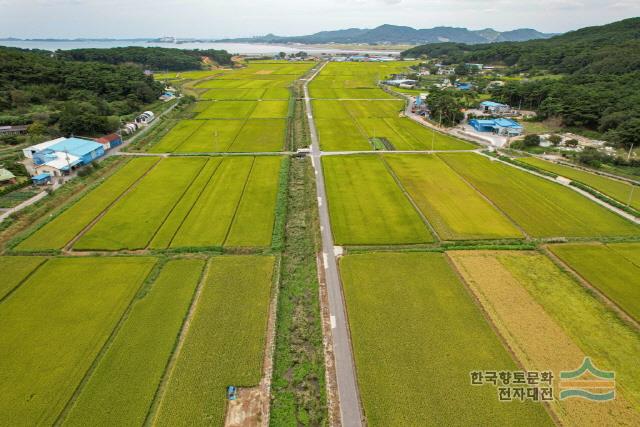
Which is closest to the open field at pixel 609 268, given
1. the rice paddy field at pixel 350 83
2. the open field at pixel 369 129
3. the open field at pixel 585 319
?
the open field at pixel 585 319

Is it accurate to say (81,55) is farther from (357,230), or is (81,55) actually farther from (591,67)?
(591,67)

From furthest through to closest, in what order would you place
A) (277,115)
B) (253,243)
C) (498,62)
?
1. (498,62)
2. (277,115)
3. (253,243)

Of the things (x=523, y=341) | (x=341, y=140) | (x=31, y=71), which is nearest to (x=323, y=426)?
(x=523, y=341)

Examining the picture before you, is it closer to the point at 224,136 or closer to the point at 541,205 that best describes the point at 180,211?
the point at 224,136

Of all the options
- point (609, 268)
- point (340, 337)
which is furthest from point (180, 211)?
point (609, 268)

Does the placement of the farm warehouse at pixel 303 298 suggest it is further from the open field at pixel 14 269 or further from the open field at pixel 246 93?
the open field at pixel 246 93

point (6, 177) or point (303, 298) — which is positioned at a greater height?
point (6, 177)
